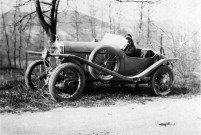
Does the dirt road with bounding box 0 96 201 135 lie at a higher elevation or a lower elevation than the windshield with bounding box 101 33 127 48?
lower

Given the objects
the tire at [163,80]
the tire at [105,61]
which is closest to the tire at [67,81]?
the tire at [105,61]

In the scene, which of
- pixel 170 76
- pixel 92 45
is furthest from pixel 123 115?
pixel 170 76

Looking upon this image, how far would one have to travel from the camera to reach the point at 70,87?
6.61 metres

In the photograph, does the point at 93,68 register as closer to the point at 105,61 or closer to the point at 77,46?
the point at 105,61

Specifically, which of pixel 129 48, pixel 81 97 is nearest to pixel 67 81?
pixel 81 97

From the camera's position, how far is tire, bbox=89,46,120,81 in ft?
21.8

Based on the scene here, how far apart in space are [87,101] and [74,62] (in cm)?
101

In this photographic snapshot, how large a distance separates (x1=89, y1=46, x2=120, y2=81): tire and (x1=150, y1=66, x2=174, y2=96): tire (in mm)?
1301

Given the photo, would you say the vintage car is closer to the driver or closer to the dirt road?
the driver

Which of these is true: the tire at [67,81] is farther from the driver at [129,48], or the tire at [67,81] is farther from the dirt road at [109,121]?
the driver at [129,48]

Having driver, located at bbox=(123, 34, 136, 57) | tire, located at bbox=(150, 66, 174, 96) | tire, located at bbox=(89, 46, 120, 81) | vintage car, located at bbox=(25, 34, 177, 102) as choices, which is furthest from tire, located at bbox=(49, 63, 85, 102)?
tire, located at bbox=(150, 66, 174, 96)

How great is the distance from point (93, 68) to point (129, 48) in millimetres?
1383

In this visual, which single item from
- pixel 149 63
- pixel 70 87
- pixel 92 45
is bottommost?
pixel 70 87

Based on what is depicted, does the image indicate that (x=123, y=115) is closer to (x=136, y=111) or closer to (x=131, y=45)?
(x=136, y=111)
